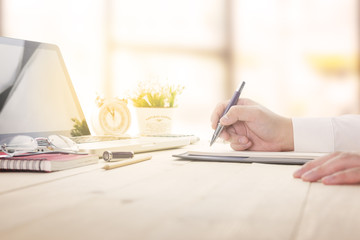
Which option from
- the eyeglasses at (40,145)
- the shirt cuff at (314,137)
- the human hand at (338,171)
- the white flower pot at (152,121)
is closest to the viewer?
the human hand at (338,171)

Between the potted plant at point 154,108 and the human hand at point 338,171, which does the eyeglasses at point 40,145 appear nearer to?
the human hand at point 338,171

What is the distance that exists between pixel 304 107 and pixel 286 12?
584 mm

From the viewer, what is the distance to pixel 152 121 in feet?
5.88

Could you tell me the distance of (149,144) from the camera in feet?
4.39

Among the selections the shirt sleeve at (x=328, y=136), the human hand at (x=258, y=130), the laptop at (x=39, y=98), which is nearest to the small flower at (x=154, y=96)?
the laptop at (x=39, y=98)

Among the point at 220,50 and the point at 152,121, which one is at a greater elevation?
the point at 220,50

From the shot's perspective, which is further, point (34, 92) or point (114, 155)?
point (34, 92)

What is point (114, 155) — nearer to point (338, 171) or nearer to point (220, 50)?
point (338, 171)

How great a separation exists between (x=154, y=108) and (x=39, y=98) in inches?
19.7

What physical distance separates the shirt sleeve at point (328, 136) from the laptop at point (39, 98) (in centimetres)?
40

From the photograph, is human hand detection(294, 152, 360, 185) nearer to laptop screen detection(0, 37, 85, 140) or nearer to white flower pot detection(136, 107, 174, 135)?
laptop screen detection(0, 37, 85, 140)

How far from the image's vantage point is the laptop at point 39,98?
51.9 inches

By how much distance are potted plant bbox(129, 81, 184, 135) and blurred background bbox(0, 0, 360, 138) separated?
697mm

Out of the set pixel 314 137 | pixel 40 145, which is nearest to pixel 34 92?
pixel 40 145
